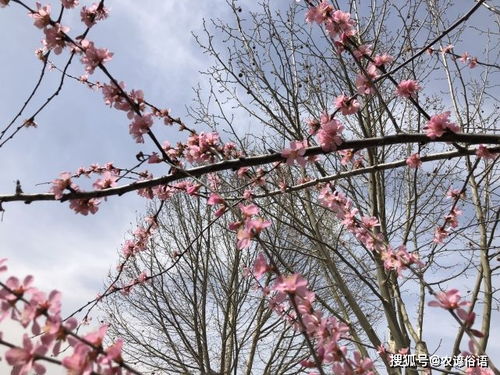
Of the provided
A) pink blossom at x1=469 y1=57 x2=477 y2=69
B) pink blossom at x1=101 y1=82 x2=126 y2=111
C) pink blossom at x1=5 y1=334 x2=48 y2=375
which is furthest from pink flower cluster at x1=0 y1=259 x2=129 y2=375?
pink blossom at x1=469 y1=57 x2=477 y2=69

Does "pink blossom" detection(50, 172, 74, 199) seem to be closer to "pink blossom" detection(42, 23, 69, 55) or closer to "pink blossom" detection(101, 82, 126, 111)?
"pink blossom" detection(101, 82, 126, 111)

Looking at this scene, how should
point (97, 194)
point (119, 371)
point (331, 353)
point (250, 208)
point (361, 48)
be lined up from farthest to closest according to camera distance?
point (361, 48), point (97, 194), point (250, 208), point (331, 353), point (119, 371)

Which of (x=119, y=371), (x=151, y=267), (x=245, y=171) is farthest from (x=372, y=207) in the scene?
(x=151, y=267)

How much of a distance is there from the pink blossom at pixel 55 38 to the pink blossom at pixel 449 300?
1.88 meters

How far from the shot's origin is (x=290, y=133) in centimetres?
436

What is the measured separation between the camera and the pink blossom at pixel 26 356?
102cm

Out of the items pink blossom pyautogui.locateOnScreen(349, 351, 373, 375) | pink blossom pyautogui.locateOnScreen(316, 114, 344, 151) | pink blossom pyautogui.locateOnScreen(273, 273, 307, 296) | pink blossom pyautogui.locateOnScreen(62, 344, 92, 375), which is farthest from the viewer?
pink blossom pyautogui.locateOnScreen(316, 114, 344, 151)

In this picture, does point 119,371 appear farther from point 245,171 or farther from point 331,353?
point 245,171

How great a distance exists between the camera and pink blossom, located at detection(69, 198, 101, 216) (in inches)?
79.4

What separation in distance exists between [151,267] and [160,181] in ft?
17.6

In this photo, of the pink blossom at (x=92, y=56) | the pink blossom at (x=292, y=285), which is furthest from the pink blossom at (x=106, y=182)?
the pink blossom at (x=292, y=285)

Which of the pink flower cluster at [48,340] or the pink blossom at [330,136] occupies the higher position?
the pink blossom at [330,136]

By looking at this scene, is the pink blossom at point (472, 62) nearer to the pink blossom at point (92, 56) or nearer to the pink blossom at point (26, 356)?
the pink blossom at point (92, 56)

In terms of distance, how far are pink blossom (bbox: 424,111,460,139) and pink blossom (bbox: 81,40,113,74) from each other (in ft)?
4.87
